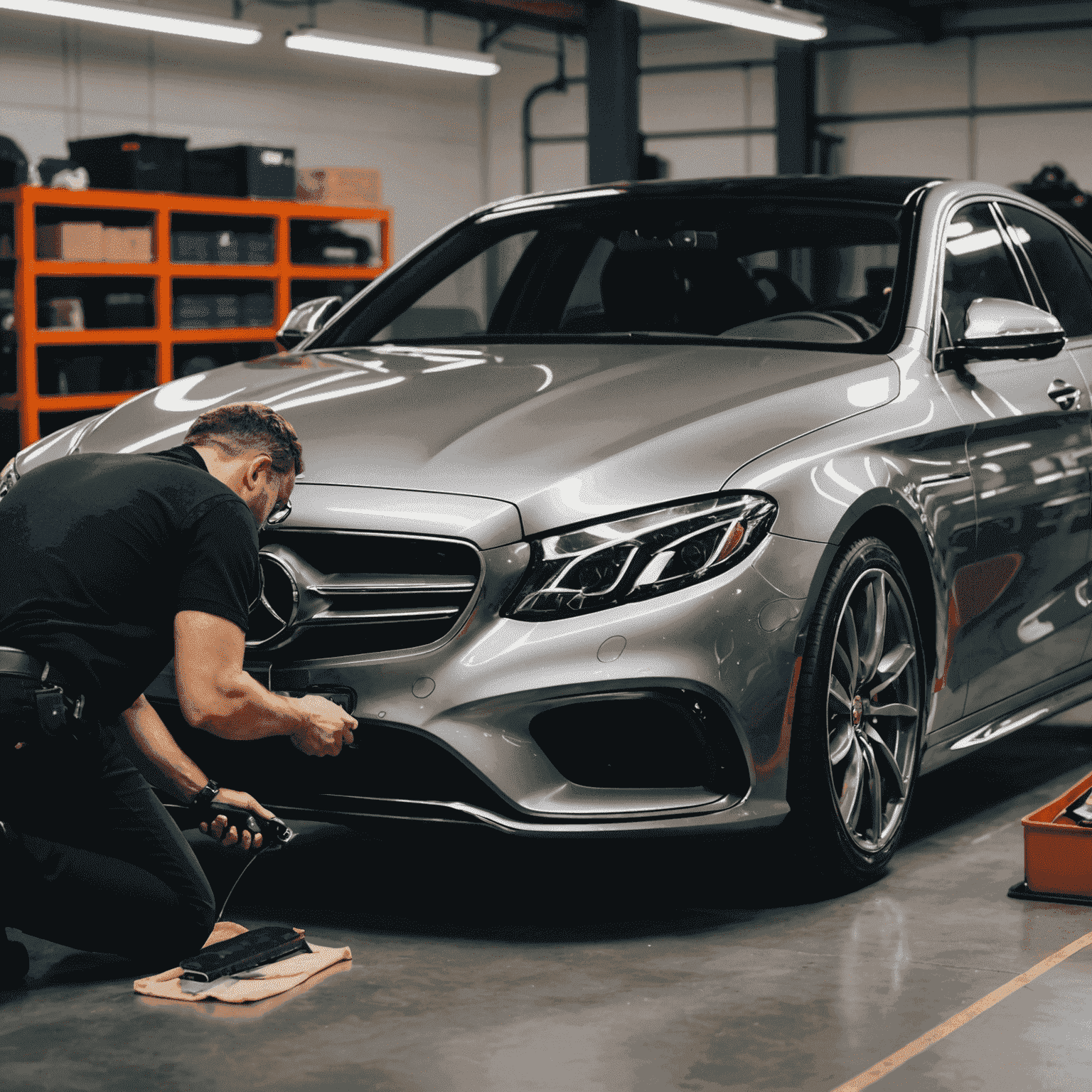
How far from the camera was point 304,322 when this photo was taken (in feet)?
16.5

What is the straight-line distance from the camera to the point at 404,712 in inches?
129

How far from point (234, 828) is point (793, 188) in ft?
7.71

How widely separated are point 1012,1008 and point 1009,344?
66.6 inches

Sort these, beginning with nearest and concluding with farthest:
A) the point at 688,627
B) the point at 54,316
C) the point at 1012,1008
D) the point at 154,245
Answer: the point at 1012,1008, the point at 688,627, the point at 54,316, the point at 154,245

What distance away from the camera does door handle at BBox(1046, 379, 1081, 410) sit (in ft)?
15.0

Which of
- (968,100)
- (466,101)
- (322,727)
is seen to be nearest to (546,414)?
(322,727)

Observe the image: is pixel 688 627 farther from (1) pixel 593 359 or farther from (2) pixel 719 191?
(2) pixel 719 191

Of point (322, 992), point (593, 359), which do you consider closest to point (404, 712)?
point (322, 992)

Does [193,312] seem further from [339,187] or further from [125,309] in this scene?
[339,187]

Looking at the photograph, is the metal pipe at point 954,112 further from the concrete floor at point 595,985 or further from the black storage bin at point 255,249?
the concrete floor at point 595,985

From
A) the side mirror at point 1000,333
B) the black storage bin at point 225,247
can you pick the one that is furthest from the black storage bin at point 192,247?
the side mirror at point 1000,333

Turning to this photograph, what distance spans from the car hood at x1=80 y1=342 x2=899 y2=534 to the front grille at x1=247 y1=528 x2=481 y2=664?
0.13 metres

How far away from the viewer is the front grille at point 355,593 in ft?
11.0

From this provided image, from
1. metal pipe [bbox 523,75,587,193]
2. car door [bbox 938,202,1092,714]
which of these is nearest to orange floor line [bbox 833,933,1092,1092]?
car door [bbox 938,202,1092,714]
